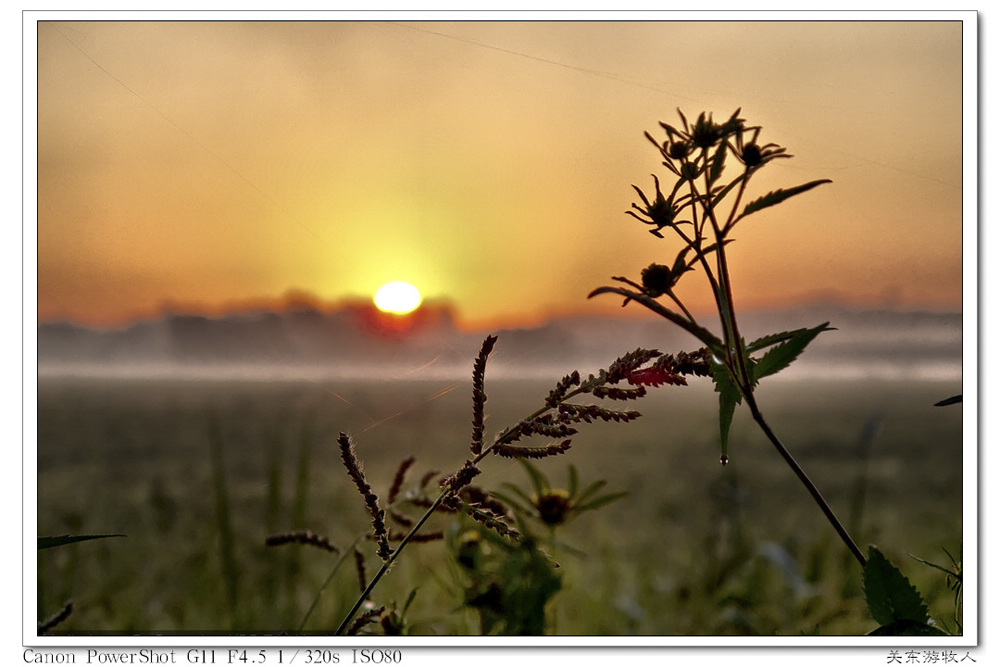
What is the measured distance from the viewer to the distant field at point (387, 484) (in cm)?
92

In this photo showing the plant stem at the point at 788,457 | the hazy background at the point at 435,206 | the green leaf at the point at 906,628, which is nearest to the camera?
the plant stem at the point at 788,457

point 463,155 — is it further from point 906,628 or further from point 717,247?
point 906,628

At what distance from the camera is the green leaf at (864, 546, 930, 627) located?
1.93 ft

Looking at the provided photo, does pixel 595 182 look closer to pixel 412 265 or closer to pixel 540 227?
pixel 540 227

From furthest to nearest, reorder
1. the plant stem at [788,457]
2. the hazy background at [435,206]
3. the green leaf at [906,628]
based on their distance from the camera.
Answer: the hazy background at [435,206], the green leaf at [906,628], the plant stem at [788,457]

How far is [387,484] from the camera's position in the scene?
0.98 metres

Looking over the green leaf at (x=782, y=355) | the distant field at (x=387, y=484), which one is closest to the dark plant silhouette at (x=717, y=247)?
the green leaf at (x=782, y=355)

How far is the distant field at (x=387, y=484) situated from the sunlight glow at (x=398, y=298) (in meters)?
0.10

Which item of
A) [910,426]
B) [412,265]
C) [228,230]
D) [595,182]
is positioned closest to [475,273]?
[412,265]

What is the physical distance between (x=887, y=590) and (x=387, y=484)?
1.96 feet

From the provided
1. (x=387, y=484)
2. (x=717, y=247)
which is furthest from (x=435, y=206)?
(x=717, y=247)

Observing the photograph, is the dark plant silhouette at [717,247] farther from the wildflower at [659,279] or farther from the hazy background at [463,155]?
the hazy background at [463,155]

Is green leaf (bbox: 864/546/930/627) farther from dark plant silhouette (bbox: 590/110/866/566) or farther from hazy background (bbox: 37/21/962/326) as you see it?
hazy background (bbox: 37/21/962/326)

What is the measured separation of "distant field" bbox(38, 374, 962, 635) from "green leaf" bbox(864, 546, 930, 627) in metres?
0.25
